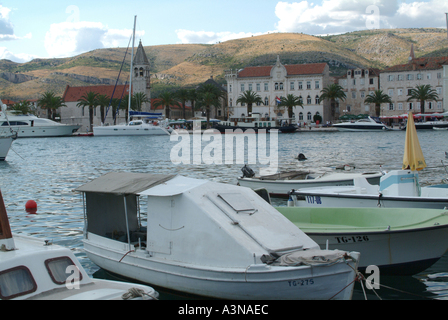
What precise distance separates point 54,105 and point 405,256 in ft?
369

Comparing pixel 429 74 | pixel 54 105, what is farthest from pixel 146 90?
pixel 429 74

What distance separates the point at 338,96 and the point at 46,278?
101771 mm

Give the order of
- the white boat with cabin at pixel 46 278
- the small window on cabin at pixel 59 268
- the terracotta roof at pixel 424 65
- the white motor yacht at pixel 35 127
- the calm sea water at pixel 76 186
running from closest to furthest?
the white boat with cabin at pixel 46 278
the small window on cabin at pixel 59 268
the calm sea water at pixel 76 186
the white motor yacht at pixel 35 127
the terracotta roof at pixel 424 65

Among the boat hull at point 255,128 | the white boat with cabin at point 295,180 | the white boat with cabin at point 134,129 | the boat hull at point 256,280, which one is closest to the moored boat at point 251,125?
the boat hull at point 255,128

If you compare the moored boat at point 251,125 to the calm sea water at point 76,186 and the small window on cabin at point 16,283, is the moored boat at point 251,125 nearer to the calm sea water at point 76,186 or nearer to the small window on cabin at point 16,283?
the calm sea water at point 76,186

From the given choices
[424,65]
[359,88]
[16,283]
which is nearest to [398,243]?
[16,283]

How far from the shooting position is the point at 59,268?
707 centimetres

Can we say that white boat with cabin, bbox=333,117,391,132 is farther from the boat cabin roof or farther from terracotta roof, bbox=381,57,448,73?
the boat cabin roof

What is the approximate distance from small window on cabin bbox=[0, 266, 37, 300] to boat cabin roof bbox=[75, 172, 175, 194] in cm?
308

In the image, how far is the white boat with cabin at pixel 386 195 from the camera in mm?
13539

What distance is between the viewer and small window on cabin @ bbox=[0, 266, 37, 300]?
6465 mm

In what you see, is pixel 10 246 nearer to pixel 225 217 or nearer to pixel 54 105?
pixel 225 217

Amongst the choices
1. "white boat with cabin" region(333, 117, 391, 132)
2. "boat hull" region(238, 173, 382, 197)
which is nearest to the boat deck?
"boat hull" region(238, 173, 382, 197)

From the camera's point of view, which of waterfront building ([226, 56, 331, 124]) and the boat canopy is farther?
waterfront building ([226, 56, 331, 124])
